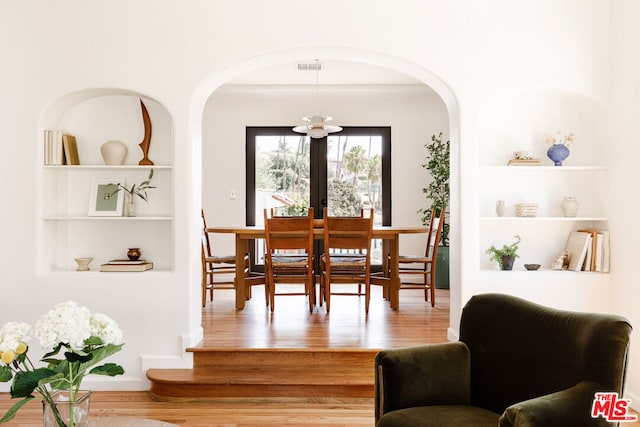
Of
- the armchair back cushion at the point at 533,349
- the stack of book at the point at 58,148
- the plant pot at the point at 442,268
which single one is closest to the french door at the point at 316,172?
the plant pot at the point at 442,268

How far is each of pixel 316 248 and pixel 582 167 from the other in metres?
3.98

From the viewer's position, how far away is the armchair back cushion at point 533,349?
6.03 feet

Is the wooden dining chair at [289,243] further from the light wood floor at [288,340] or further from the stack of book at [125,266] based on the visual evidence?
the stack of book at [125,266]

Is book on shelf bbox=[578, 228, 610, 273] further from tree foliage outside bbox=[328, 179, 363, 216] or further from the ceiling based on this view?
tree foliage outside bbox=[328, 179, 363, 216]

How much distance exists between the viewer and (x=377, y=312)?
4.85 m

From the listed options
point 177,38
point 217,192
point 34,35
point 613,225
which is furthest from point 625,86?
point 217,192

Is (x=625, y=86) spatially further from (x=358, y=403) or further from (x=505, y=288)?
(x=358, y=403)

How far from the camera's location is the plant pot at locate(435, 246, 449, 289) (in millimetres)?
6406

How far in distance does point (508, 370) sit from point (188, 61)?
2828 mm

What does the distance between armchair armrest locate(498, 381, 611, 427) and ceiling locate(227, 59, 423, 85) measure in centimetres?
447

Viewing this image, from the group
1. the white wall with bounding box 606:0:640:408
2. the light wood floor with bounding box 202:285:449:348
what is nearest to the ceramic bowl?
the white wall with bounding box 606:0:640:408

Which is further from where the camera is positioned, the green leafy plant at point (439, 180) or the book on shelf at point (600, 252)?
the green leafy plant at point (439, 180)

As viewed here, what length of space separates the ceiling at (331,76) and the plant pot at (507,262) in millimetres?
2939

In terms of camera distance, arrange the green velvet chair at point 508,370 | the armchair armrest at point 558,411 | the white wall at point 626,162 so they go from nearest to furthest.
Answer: the armchair armrest at point 558,411, the green velvet chair at point 508,370, the white wall at point 626,162
